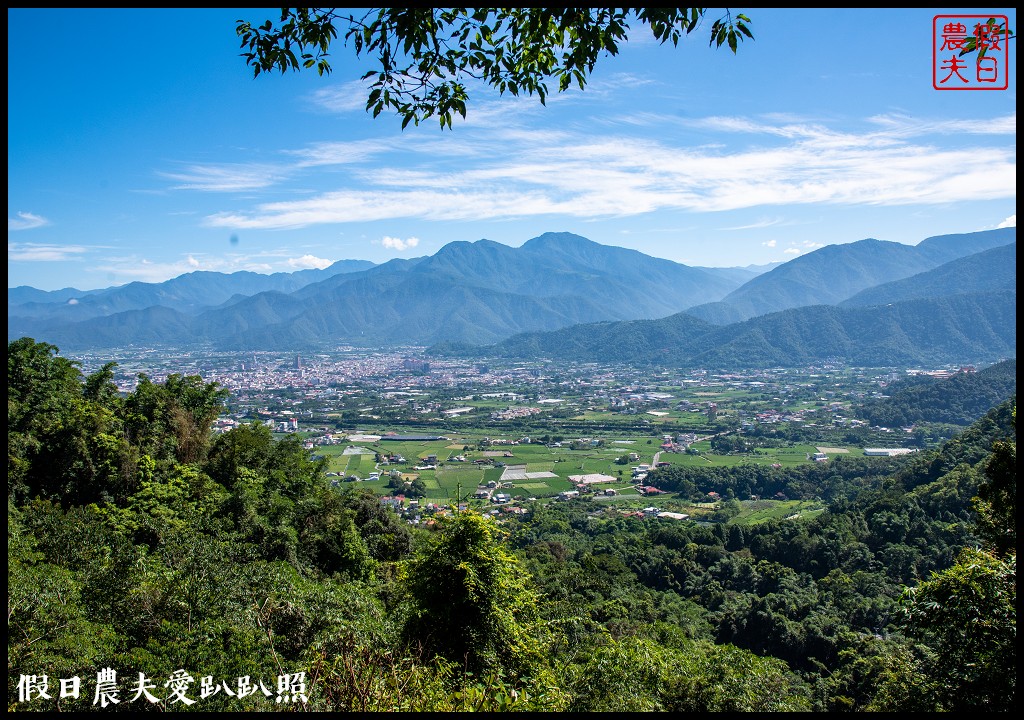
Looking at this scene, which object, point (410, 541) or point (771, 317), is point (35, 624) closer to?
point (410, 541)

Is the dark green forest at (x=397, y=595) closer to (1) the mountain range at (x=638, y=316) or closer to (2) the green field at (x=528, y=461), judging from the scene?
(2) the green field at (x=528, y=461)

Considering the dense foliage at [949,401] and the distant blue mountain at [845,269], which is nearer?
the dense foliage at [949,401]

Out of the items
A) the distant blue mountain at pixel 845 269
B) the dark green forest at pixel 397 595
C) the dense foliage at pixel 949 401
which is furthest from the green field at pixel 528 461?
the distant blue mountain at pixel 845 269

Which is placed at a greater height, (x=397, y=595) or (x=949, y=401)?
(x=397, y=595)

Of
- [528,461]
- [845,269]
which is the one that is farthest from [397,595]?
[845,269]

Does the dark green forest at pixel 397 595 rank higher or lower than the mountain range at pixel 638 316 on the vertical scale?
lower

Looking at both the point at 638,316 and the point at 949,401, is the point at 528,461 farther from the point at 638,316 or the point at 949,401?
the point at 638,316
